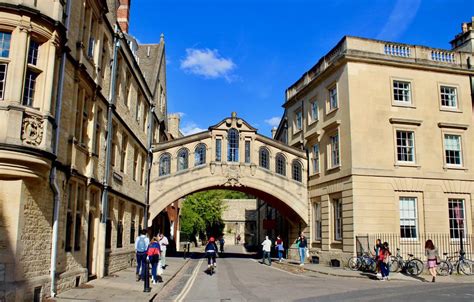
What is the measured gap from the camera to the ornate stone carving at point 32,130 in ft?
35.5

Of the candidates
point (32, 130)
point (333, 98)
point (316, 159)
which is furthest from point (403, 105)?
point (32, 130)

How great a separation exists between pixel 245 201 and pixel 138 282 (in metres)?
58.2

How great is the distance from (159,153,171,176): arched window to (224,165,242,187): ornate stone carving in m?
3.80

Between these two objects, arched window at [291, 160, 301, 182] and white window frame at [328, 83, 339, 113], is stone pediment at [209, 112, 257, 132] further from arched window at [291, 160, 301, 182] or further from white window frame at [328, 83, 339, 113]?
white window frame at [328, 83, 339, 113]

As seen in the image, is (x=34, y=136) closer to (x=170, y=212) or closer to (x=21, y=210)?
(x=21, y=210)

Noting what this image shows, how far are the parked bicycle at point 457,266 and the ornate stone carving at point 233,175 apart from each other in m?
13.0

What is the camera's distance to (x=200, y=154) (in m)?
30.0

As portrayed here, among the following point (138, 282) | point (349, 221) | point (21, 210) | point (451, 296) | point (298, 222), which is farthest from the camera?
point (298, 222)

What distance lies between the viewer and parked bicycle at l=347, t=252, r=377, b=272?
21930mm

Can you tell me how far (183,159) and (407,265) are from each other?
49.9 ft

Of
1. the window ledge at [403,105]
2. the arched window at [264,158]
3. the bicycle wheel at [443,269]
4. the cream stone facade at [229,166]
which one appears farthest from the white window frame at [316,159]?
the bicycle wheel at [443,269]

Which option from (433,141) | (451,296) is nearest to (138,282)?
(451,296)

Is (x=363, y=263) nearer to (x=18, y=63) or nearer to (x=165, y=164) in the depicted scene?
(x=165, y=164)

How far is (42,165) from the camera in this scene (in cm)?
1114
